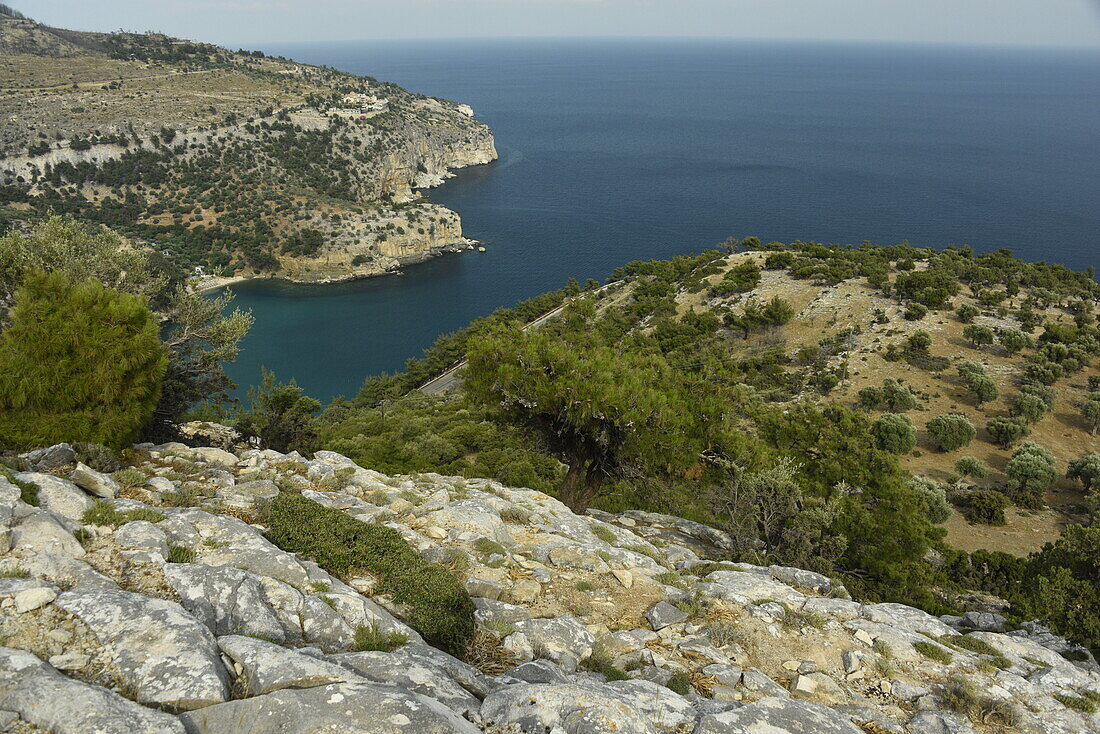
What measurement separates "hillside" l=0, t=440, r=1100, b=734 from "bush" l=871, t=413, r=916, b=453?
14.9 metres

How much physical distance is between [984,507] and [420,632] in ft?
69.9

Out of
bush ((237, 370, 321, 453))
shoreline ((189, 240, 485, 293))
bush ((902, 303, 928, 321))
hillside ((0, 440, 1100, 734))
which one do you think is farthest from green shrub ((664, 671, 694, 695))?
shoreline ((189, 240, 485, 293))

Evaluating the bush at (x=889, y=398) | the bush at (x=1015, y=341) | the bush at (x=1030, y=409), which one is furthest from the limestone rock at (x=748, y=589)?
the bush at (x=1015, y=341)

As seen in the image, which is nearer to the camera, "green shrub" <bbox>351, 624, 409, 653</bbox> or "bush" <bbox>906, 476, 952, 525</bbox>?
"green shrub" <bbox>351, 624, 409, 653</bbox>

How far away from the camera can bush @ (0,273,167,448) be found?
10.4 metres

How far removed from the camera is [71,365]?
10844 mm

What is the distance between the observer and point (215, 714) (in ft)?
13.9

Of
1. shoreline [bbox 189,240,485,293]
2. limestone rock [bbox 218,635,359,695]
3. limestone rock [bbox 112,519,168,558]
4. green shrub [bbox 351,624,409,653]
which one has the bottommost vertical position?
shoreline [bbox 189,240,485,293]

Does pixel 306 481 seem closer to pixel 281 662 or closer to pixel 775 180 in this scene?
pixel 281 662

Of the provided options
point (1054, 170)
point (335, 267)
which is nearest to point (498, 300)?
point (335, 267)

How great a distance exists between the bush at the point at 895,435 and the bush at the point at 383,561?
871 inches

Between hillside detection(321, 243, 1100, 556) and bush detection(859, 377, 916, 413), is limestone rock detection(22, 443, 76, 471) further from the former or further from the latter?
bush detection(859, 377, 916, 413)

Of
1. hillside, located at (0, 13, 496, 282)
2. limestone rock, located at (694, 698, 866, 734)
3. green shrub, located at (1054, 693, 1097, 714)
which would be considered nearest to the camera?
limestone rock, located at (694, 698, 866, 734)

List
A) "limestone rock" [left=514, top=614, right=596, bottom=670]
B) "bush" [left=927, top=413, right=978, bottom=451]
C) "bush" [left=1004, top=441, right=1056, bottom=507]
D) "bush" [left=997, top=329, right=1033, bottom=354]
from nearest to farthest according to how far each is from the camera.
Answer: "limestone rock" [left=514, top=614, right=596, bottom=670] < "bush" [left=1004, top=441, right=1056, bottom=507] < "bush" [left=927, top=413, right=978, bottom=451] < "bush" [left=997, top=329, right=1033, bottom=354]
